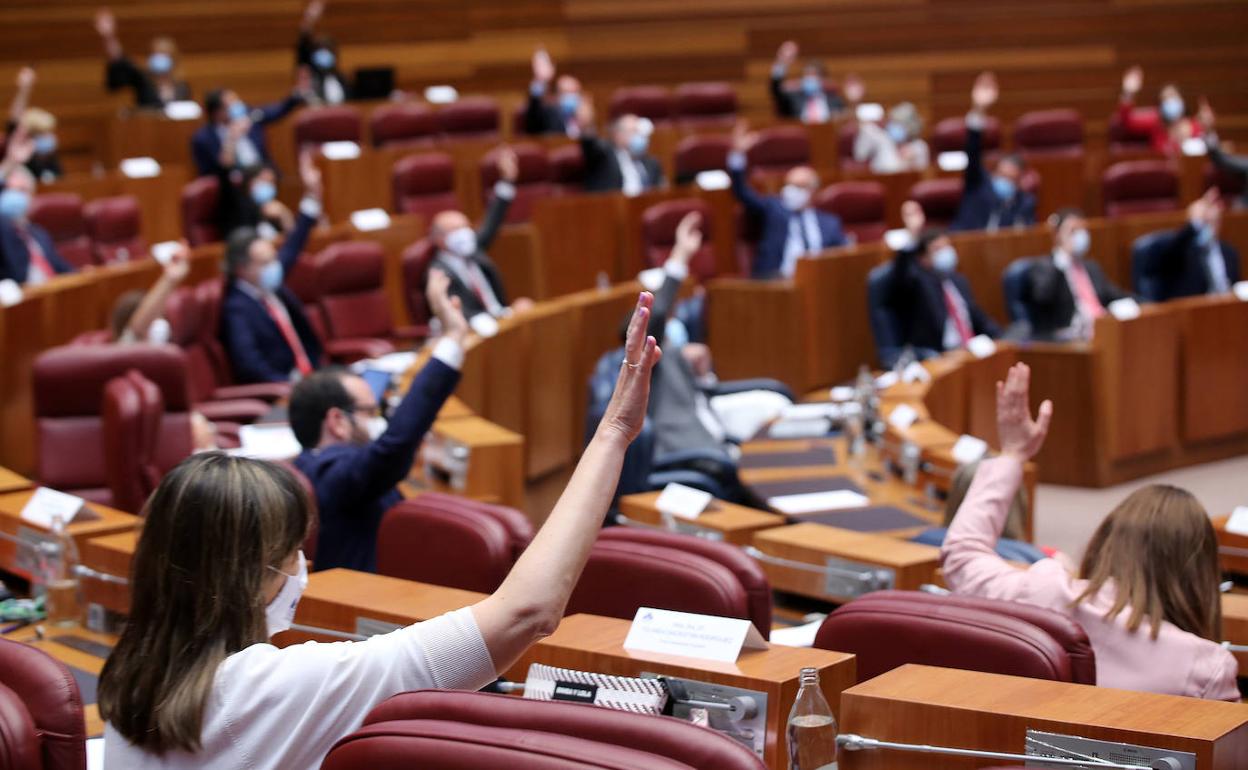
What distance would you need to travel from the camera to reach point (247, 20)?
40.8 feet

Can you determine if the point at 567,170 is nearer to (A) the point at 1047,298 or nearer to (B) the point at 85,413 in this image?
(A) the point at 1047,298

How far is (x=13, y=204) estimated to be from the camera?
6980mm

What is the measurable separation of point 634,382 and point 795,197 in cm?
722

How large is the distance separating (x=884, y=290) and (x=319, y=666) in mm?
6430

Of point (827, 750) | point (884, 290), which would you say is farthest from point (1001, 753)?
point (884, 290)

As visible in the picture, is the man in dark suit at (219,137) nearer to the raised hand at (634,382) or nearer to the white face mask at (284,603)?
the white face mask at (284,603)

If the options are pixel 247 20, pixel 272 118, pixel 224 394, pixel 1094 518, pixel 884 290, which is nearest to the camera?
pixel 224 394

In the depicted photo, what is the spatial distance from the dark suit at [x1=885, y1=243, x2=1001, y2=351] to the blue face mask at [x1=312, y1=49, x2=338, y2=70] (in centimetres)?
518

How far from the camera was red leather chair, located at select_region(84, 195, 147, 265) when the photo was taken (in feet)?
26.7

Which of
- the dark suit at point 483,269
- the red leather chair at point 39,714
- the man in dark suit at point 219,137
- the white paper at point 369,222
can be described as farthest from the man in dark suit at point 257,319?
the red leather chair at point 39,714

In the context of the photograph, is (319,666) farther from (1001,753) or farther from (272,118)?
(272,118)

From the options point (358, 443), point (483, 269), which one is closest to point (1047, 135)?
point (483, 269)

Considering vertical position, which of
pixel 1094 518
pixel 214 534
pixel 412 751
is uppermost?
pixel 214 534

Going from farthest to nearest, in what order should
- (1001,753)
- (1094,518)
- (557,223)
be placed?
(557,223) → (1094,518) → (1001,753)
